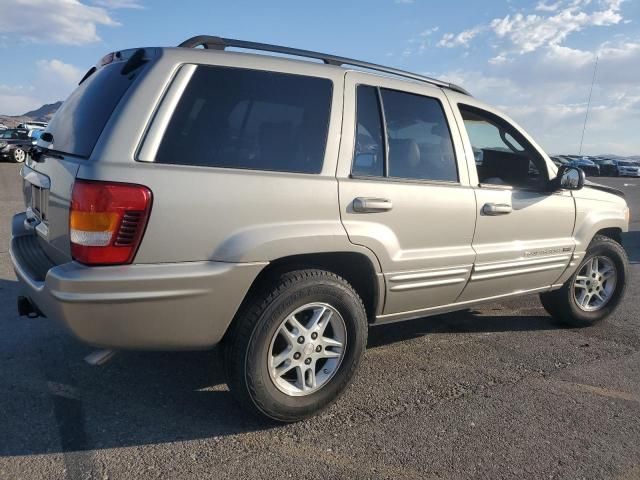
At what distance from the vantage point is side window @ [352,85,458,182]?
10.6 ft

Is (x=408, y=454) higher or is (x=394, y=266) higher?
(x=394, y=266)

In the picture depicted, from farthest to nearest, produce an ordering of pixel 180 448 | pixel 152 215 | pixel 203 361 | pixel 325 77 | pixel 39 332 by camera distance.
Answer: pixel 39 332, pixel 203 361, pixel 325 77, pixel 180 448, pixel 152 215

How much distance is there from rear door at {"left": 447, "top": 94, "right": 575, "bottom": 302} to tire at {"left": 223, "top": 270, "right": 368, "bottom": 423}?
112cm

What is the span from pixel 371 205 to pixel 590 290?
9.19ft

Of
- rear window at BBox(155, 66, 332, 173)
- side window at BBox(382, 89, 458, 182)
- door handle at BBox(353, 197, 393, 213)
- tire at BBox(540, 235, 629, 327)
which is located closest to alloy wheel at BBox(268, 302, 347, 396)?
door handle at BBox(353, 197, 393, 213)

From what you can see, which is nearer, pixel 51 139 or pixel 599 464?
pixel 599 464

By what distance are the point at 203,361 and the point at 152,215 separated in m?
1.58

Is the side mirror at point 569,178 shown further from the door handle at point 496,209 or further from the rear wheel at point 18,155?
the rear wheel at point 18,155

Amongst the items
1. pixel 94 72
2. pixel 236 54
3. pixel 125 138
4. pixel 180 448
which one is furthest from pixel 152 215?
pixel 94 72

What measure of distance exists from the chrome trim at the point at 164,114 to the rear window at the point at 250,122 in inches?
0.9

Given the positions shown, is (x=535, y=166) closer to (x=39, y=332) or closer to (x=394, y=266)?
(x=394, y=266)

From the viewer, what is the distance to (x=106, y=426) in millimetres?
2883

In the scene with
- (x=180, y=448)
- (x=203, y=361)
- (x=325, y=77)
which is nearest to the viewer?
(x=180, y=448)

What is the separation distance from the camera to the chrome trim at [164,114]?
2529 mm
